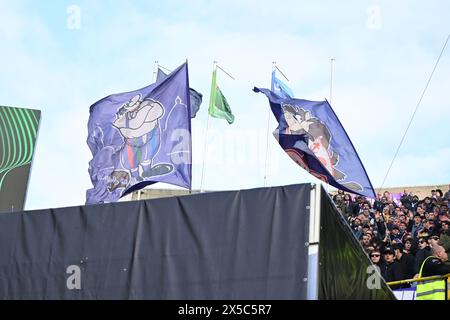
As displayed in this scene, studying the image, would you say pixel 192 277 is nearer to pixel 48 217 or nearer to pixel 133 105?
pixel 48 217

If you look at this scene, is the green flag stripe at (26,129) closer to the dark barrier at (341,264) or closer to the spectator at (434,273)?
the spectator at (434,273)

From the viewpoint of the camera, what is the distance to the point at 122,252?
765 centimetres

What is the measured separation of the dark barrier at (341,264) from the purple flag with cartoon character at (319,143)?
6.68 m

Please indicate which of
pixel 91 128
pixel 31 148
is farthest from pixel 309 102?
pixel 31 148

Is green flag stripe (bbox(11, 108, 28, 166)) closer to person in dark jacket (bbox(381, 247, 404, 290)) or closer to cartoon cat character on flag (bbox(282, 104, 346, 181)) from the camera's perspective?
cartoon cat character on flag (bbox(282, 104, 346, 181))

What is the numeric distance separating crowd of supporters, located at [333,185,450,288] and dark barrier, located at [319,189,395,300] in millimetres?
5643

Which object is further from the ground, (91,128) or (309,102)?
(309,102)

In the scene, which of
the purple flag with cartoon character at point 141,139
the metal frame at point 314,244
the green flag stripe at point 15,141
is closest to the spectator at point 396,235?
the purple flag with cartoon character at point 141,139

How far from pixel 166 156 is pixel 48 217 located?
5613 millimetres

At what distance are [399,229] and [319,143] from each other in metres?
3.62

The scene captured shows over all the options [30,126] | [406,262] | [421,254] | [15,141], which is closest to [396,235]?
[406,262]

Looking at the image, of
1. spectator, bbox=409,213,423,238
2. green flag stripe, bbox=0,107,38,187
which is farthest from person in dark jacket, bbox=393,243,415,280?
green flag stripe, bbox=0,107,38,187

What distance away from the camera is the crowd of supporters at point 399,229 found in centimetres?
1466
